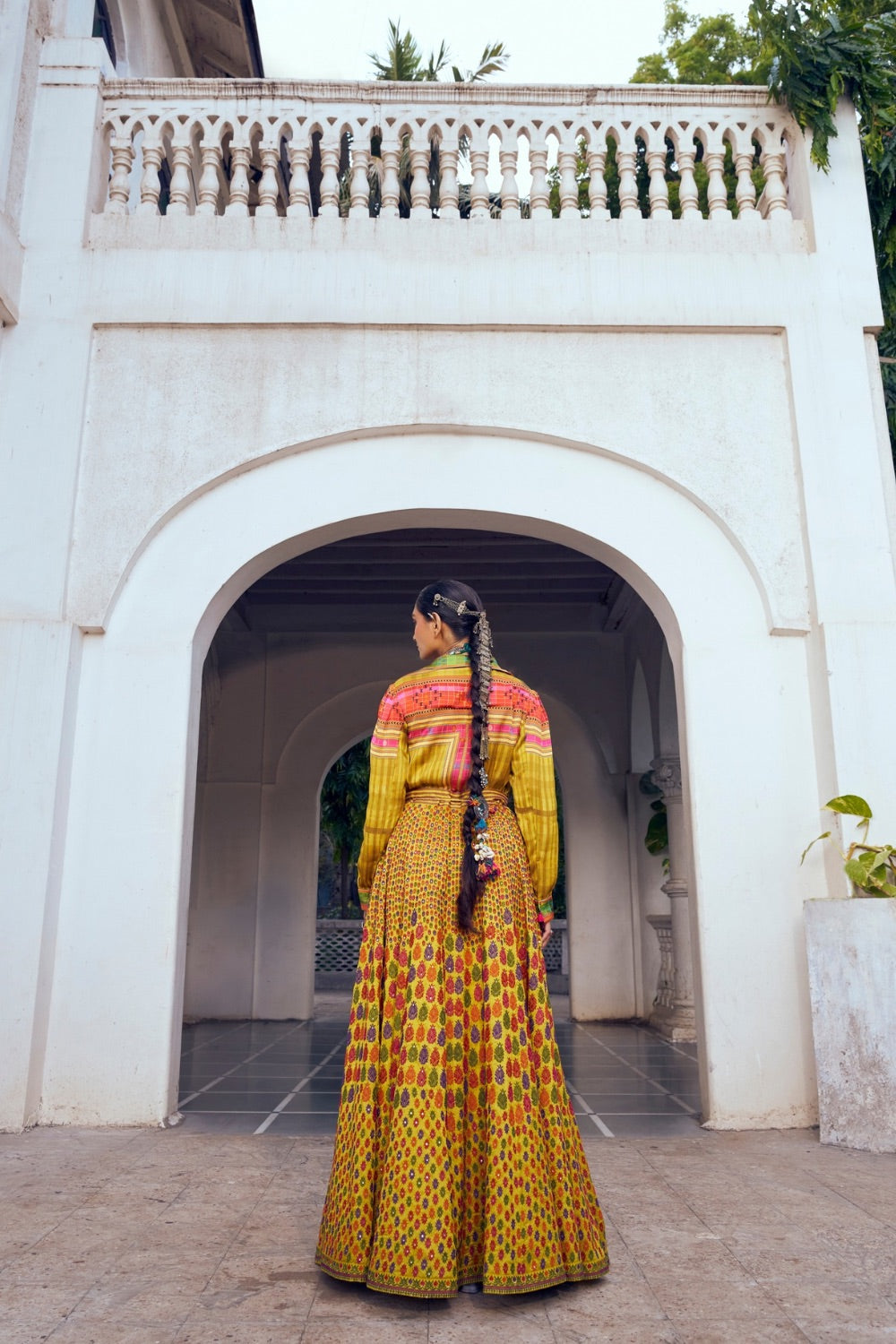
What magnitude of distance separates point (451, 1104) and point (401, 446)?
3.26 meters

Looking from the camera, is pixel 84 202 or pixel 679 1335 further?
pixel 84 202

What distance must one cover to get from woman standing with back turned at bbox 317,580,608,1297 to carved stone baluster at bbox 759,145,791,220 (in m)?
3.49

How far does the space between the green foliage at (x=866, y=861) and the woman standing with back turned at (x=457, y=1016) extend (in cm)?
191

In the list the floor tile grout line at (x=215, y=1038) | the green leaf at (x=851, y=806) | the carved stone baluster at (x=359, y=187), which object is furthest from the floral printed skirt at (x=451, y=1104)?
the floor tile grout line at (x=215, y=1038)

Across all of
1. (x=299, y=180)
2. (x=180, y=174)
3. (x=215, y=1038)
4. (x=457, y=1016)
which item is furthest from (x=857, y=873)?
(x=215, y=1038)

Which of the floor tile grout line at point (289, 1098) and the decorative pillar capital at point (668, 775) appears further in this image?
the decorative pillar capital at point (668, 775)

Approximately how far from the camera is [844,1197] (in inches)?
123

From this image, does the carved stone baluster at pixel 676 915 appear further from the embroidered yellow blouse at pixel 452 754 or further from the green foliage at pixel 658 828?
the embroidered yellow blouse at pixel 452 754

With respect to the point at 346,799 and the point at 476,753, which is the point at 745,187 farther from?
the point at 346,799

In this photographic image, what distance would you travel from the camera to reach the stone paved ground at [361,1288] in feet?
7.04

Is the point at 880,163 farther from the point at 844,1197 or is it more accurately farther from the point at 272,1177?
the point at 272,1177

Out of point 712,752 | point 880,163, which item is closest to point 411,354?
point 712,752

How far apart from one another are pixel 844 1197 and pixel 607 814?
561 centimetres

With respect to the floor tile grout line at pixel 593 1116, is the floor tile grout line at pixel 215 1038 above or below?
above
